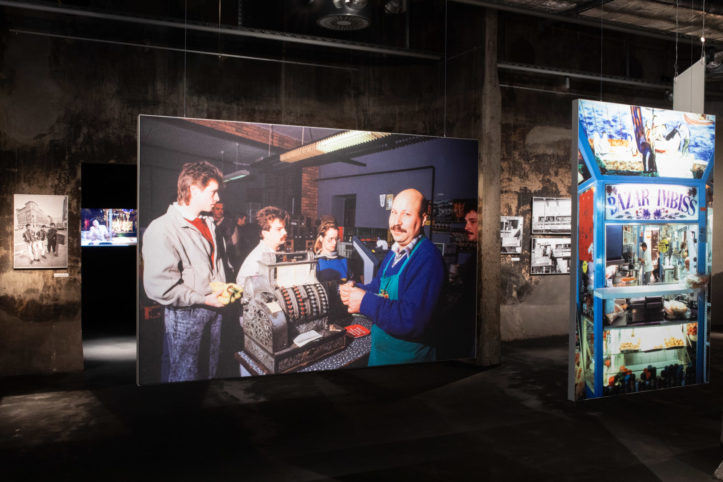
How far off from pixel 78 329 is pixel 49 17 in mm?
4198

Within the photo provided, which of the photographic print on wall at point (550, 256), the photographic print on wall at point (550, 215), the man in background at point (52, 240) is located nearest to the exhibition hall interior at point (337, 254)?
the man in background at point (52, 240)

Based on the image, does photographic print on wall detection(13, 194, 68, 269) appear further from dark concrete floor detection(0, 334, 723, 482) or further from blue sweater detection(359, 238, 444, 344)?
blue sweater detection(359, 238, 444, 344)

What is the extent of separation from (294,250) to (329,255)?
436 mm

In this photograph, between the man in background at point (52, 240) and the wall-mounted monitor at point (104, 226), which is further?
the wall-mounted monitor at point (104, 226)

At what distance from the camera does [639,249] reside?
656 centimetres

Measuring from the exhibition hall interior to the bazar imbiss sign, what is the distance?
3 cm

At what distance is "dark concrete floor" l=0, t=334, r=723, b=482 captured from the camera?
508 centimetres

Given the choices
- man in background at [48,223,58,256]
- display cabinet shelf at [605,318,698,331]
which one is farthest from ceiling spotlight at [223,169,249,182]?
display cabinet shelf at [605,318,698,331]

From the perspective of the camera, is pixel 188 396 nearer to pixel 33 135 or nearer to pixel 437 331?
pixel 437 331

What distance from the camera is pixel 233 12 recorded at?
360 inches

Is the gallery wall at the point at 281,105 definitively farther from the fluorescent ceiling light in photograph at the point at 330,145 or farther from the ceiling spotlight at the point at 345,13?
the fluorescent ceiling light in photograph at the point at 330,145

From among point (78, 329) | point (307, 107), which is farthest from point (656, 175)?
point (78, 329)

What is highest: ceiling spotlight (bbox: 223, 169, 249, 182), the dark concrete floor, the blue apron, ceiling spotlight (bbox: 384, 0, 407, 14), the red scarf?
ceiling spotlight (bbox: 384, 0, 407, 14)

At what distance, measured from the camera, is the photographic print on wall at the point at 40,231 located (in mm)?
8328
